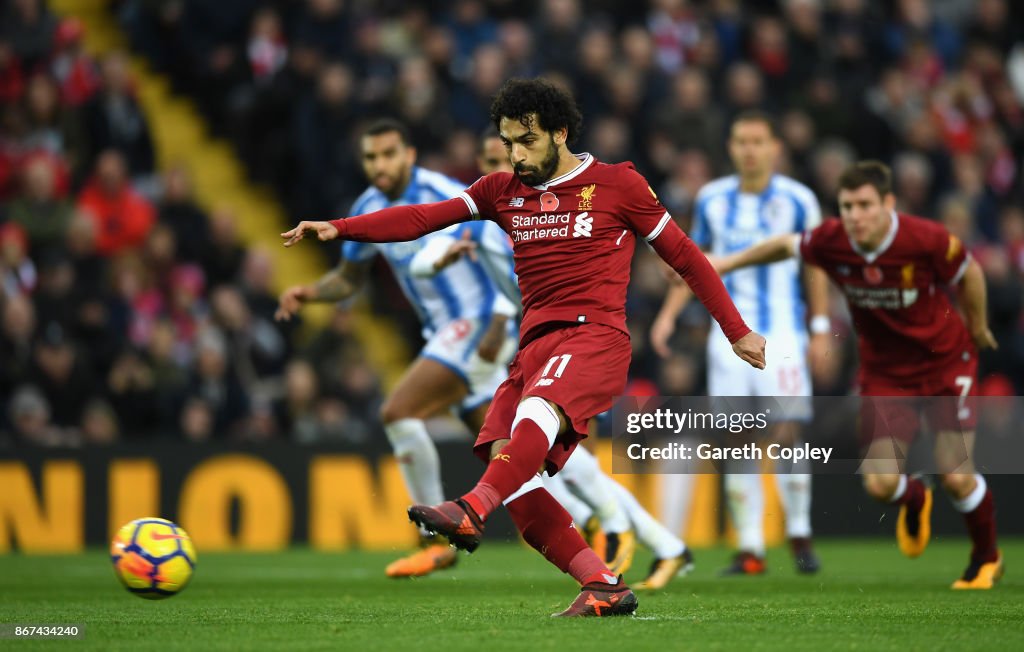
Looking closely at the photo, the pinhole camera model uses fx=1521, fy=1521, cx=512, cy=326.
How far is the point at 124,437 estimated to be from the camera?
526 inches

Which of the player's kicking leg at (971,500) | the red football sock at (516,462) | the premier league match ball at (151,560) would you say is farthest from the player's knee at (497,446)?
the player's kicking leg at (971,500)

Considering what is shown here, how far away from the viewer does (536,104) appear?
6.24m

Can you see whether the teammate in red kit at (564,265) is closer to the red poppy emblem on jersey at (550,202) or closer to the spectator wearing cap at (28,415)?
the red poppy emblem on jersey at (550,202)

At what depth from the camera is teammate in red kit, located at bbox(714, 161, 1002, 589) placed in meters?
8.26

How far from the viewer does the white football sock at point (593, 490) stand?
8.38m

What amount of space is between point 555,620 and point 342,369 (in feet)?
26.1

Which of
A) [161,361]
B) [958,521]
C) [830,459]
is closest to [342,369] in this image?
[161,361]

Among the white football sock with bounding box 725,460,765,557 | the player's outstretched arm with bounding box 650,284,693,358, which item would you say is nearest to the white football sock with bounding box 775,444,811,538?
the white football sock with bounding box 725,460,765,557

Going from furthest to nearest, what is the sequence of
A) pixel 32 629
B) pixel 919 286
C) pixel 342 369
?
pixel 342 369
pixel 919 286
pixel 32 629

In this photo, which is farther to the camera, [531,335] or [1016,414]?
[1016,414]

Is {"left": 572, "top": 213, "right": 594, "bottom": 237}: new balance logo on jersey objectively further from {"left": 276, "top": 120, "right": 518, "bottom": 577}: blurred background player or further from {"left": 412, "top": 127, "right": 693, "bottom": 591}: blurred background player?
{"left": 276, "top": 120, "right": 518, "bottom": 577}: blurred background player

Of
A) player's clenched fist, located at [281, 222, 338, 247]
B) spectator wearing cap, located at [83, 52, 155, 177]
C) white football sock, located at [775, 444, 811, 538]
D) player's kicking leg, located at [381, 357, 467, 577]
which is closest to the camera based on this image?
player's clenched fist, located at [281, 222, 338, 247]

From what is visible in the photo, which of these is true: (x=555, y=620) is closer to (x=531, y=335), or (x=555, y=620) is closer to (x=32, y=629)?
(x=531, y=335)

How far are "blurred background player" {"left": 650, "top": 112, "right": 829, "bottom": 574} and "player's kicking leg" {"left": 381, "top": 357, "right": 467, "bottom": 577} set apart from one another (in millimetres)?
1733
